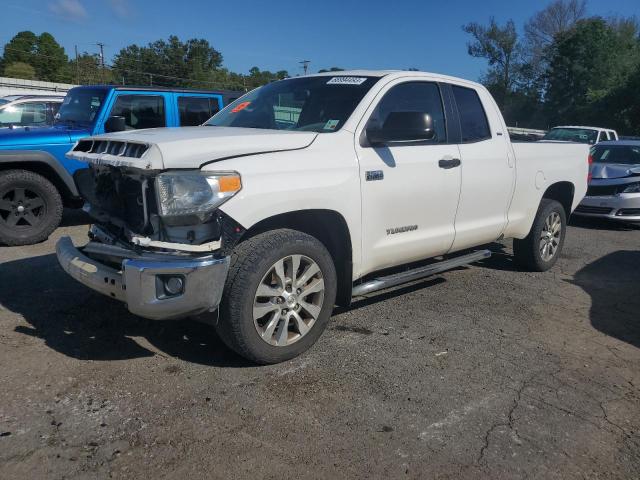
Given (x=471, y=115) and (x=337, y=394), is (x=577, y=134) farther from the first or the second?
(x=337, y=394)

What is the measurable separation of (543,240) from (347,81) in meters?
3.11

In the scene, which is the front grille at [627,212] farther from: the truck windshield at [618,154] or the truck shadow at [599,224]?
the truck windshield at [618,154]

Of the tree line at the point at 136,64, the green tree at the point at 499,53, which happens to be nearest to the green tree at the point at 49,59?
the tree line at the point at 136,64

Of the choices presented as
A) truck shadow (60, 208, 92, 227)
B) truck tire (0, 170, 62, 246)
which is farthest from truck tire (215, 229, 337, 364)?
truck shadow (60, 208, 92, 227)

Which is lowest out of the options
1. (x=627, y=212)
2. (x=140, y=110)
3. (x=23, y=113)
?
(x=627, y=212)

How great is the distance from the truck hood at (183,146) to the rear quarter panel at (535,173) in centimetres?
258

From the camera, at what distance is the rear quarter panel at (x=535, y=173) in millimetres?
5434

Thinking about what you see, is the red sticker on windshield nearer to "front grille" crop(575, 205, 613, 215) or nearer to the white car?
"front grille" crop(575, 205, 613, 215)

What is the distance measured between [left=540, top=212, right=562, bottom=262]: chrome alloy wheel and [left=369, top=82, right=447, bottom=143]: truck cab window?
208 cm

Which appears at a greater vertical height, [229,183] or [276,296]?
[229,183]

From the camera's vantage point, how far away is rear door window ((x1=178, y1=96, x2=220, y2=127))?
803 centimetres

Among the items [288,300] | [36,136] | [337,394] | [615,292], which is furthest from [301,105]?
[36,136]

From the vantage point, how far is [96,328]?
4.09 metres

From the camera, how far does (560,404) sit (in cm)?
328
